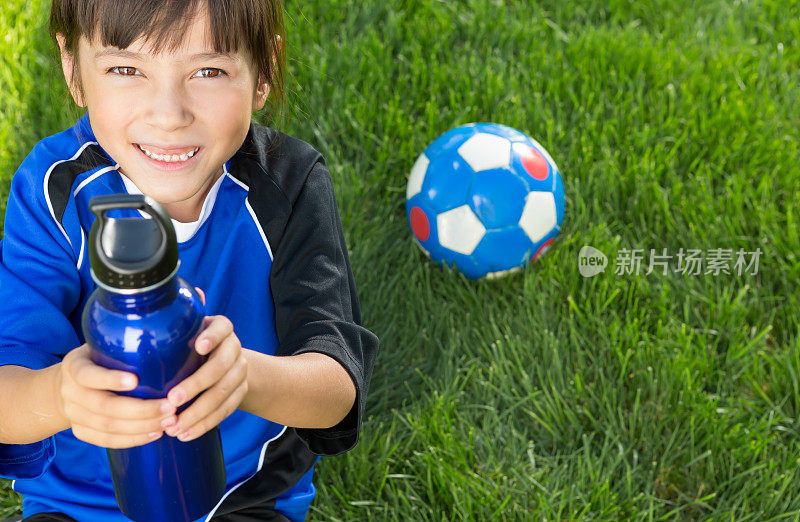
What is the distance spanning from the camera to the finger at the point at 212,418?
→ 101 centimetres

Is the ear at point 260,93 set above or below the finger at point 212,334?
above

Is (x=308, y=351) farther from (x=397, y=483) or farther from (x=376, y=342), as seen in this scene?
(x=397, y=483)

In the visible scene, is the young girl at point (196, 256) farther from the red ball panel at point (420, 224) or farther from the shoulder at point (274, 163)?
the red ball panel at point (420, 224)

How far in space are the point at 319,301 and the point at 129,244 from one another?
21.8 inches

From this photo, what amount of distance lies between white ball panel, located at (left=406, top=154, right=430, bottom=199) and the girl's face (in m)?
0.96

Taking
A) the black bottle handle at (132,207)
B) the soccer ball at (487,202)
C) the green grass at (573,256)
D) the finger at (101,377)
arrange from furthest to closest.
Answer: the soccer ball at (487,202) < the green grass at (573,256) < the finger at (101,377) < the black bottle handle at (132,207)

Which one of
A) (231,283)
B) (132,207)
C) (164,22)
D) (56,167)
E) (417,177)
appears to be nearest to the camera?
(132,207)

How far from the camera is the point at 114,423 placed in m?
0.97

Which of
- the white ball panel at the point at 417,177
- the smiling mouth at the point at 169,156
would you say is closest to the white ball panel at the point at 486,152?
the white ball panel at the point at 417,177

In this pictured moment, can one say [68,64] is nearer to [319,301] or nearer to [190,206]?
[190,206]

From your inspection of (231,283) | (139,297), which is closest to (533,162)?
(231,283)

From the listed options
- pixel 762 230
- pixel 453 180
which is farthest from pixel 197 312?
pixel 762 230

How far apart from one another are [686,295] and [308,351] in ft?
4.24

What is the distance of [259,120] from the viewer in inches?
77.5
